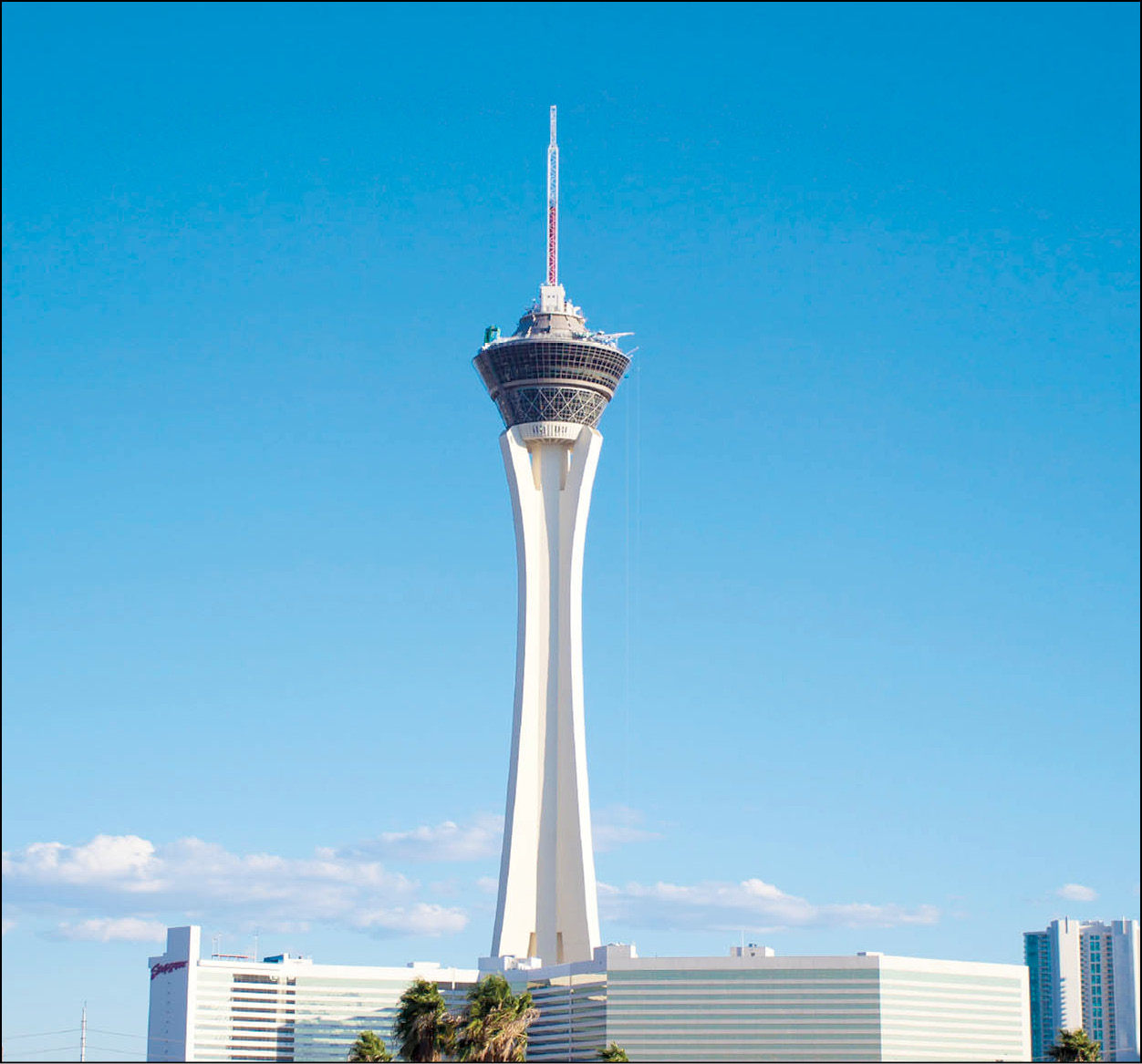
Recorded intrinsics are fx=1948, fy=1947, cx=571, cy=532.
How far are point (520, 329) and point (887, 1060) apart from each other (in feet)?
242

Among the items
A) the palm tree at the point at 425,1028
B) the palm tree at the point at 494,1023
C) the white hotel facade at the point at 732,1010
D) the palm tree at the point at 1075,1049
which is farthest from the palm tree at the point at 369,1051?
the palm tree at the point at 1075,1049

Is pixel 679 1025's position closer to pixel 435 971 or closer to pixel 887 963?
pixel 887 963

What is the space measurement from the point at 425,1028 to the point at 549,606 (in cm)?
4985

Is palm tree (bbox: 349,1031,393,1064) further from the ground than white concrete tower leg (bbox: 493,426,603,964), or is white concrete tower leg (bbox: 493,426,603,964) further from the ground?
white concrete tower leg (bbox: 493,426,603,964)

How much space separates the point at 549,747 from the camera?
562 feet

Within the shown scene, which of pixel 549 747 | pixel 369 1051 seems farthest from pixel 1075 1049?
pixel 549 747

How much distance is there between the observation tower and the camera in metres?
168

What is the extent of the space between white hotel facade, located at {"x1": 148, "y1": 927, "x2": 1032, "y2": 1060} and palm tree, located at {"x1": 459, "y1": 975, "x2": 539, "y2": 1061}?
60.9 ft

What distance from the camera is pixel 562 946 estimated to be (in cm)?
16950

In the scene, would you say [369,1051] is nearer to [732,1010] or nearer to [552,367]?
[732,1010]

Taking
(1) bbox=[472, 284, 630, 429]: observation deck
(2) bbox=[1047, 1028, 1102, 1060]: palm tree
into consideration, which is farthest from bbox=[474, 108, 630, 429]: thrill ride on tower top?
(2) bbox=[1047, 1028, 1102, 1060]: palm tree

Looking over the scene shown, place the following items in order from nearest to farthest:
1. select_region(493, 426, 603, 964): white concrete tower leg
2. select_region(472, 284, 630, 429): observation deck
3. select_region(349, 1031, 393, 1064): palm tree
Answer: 1. select_region(349, 1031, 393, 1064): palm tree
2. select_region(493, 426, 603, 964): white concrete tower leg
3. select_region(472, 284, 630, 429): observation deck

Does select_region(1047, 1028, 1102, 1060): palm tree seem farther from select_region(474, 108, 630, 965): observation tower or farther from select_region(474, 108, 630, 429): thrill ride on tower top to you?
select_region(474, 108, 630, 429): thrill ride on tower top

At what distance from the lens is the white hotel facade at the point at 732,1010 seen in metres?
154
